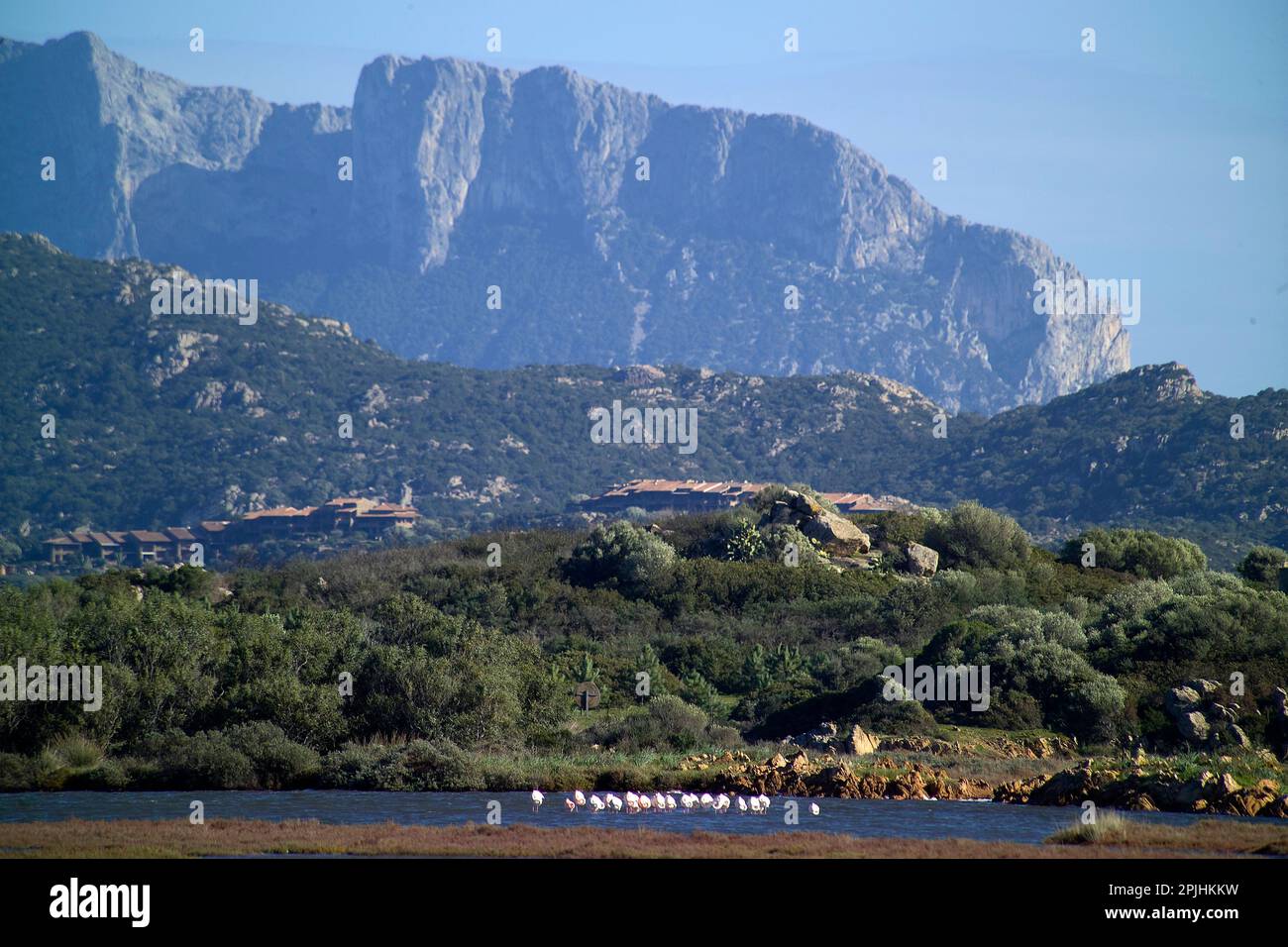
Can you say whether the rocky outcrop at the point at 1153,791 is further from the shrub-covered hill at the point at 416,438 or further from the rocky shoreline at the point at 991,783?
the shrub-covered hill at the point at 416,438

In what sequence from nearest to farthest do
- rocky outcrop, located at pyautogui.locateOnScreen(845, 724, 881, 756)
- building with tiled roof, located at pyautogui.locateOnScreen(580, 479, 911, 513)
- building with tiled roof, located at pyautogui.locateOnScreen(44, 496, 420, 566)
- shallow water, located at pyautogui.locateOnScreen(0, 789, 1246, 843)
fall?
shallow water, located at pyautogui.locateOnScreen(0, 789, 1246, 843) → rocky outcrop, located at pyautogui.locateOnScreen(845, 724, 881, 756) → building with tiled roof, located at pyautogui.locateOnScreen(44, 496, 420, 566) → building with tiled roof, located at pyautogui.locateOnScreen(580, 479, 911, 513)

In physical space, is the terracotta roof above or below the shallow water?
above

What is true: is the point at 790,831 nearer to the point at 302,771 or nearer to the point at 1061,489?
the point at 302,771

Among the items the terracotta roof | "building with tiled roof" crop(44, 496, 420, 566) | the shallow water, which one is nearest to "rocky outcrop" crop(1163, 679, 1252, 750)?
A: the shallow water

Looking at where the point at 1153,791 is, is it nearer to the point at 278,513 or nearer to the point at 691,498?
the point at 691,498

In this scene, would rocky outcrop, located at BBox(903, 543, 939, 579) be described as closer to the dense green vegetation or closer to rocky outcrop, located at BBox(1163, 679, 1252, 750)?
the dense green vegetation

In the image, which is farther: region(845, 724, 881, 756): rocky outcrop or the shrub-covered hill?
the shrub-covered hill
